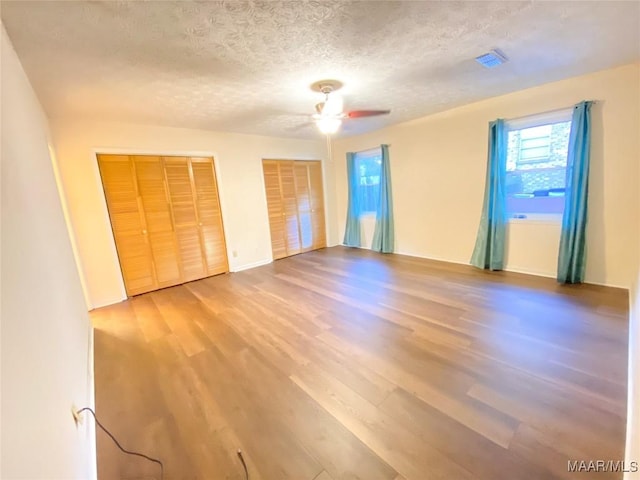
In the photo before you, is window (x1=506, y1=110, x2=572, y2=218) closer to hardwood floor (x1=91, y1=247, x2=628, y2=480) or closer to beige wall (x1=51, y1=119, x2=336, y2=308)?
hardwood floor (x1=91, y1=247, x2=628, y2=480)

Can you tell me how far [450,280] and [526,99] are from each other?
244 cm

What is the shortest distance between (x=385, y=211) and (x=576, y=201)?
268 centimetres

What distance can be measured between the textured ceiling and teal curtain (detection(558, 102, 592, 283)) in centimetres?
53

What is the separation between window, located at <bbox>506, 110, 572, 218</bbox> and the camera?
332cm

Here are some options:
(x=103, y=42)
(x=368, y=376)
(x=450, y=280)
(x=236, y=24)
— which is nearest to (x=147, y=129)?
(x=103, y=42)

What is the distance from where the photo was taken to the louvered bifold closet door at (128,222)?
143 inches

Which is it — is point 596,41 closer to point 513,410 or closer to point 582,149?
point 582,149

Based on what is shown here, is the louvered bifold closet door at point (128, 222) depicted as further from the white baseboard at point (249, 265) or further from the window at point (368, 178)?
the window at point (368, 178)

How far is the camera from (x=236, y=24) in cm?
171

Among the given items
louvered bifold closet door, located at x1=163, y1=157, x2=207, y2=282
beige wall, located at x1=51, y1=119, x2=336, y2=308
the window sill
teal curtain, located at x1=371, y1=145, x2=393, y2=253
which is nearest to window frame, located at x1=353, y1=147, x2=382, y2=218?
teal curtain, located at x1=371, y1=145, x2=393, y2=253

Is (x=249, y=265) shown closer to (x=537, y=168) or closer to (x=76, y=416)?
(x=76, y=416)

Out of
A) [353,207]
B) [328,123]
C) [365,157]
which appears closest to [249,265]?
[353,207]

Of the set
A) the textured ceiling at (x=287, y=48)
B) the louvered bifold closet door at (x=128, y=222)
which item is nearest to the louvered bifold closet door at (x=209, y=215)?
the louvered bifold closet door at (x=128, y=222)

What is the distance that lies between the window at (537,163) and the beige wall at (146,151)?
3.65 m
